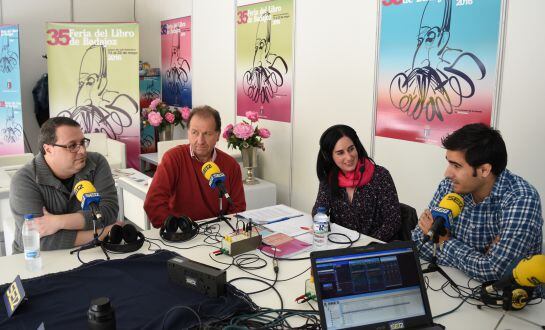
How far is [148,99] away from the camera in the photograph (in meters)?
6.18

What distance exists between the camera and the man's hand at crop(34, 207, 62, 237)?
2.01m

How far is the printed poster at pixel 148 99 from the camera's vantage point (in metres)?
5.91

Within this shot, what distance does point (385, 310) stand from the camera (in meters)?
1.39

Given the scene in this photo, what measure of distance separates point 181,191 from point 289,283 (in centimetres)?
118

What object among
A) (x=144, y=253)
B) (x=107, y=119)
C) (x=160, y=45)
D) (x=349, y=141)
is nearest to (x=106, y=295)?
(x=144, y=253)

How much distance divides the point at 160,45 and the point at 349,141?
4.25m

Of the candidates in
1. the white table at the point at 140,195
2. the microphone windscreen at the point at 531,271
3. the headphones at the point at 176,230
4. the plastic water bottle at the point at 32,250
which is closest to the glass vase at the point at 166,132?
the white table at the point at 140,195

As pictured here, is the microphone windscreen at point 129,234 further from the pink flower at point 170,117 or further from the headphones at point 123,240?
the pink flower at point 170,117

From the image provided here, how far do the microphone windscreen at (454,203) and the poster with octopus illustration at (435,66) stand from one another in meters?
0.96

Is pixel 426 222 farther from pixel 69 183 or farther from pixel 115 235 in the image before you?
pixel 69 183

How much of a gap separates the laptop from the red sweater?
4.36ft

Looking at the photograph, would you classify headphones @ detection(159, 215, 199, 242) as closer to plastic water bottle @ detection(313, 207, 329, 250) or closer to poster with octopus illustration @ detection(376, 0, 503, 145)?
plastic water bottle @ detection(313, 207, 329, 250)

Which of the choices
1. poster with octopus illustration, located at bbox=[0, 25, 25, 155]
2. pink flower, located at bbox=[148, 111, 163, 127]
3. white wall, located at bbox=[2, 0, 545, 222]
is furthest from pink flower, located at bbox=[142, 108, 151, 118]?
poster with octopus illustration, located at bbox=[0, 25, 25, 155]

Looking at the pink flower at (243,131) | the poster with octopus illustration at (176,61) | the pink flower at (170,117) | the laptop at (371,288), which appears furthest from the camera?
the poster with octopus illustration at (176,61)
